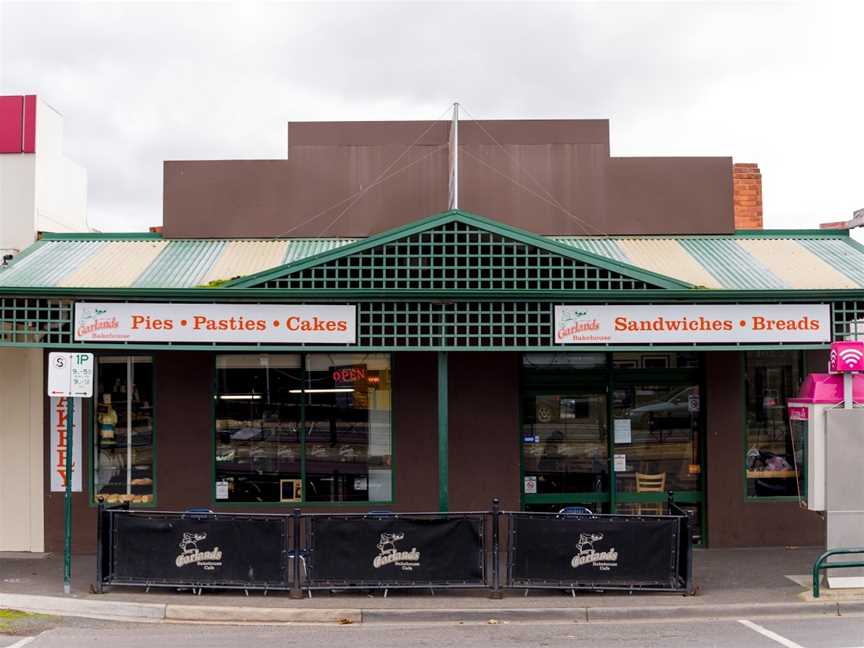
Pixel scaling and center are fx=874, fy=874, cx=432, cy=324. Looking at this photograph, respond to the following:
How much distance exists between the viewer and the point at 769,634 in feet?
29.8

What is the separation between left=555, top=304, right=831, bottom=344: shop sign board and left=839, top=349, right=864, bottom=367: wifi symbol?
30.6 inches

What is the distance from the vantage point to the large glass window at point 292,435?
13.1 meters

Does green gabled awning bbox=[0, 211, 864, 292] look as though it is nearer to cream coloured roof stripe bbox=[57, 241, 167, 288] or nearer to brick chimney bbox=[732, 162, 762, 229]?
cream coloured roof stripe bbox=[57, 241, 167, 288]

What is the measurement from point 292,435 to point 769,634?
709 cm

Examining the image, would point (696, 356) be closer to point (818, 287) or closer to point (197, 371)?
point (818, 287)

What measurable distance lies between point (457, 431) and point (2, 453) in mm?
6775

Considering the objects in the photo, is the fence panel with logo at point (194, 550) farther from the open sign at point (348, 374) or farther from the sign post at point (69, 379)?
the open sign at point (348, 374)

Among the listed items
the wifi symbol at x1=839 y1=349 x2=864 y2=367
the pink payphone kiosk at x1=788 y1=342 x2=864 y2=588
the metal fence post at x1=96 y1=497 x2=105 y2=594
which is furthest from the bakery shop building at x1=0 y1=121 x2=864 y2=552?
the metal fence post at x1=96 y1=497 x2=105 y2=594

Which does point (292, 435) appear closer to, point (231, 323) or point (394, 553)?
point (231, 323)

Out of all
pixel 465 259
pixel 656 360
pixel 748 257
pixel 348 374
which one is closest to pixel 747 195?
pixel 748 257

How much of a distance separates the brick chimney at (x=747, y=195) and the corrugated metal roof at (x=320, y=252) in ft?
3.97

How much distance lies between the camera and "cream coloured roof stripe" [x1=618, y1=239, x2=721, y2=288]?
12.2m

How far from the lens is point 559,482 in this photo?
13375 millimetres

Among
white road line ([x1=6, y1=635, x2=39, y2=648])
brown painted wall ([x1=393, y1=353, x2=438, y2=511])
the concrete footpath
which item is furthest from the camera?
brown painted wall ([x1=393, y1=353, x2=438, y2=511])
